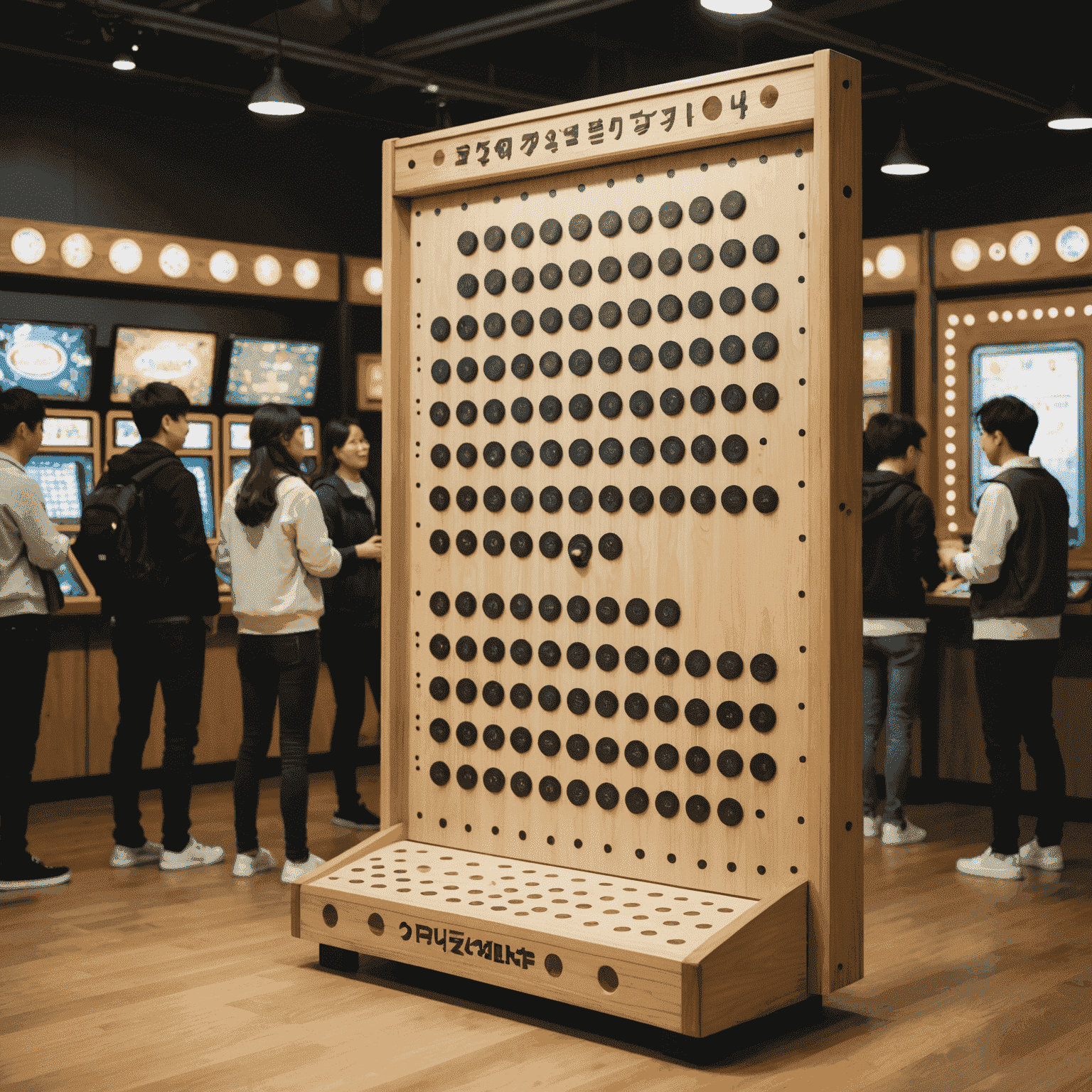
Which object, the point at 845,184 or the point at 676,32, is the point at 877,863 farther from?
the point at 676,32

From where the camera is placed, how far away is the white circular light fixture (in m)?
6.71

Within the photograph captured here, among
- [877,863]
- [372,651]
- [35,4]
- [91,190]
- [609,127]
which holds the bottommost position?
[877,863]

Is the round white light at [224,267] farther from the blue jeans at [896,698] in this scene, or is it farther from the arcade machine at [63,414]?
the blue jeans at [896,698]

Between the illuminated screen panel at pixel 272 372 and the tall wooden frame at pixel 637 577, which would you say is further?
the illuminated screen panel at pixel 272 372

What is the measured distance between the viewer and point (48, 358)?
6535 mm

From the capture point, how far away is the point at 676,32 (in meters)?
7.17

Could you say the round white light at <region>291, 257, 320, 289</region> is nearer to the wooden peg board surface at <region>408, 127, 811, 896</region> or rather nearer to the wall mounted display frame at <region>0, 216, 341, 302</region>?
the wall mounted display frame at <region>0, 216, 341, 302</region>

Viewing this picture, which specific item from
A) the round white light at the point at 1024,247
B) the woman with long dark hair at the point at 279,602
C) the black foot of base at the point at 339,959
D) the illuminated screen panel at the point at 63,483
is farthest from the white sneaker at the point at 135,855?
the round white light at the point at 1024,247

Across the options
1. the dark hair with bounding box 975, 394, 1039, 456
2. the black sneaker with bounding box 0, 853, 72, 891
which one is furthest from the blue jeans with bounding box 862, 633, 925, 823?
the black sneaker with bounding box 0, 853, 72, 891

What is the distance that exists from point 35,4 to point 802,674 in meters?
4.82

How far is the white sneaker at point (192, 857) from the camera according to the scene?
17.0ft

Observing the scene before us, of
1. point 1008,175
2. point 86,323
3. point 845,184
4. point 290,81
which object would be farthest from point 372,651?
point 1008,175

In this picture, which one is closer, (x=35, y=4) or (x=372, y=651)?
(x=372, y=651)

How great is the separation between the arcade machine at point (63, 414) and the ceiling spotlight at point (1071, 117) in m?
4.60
